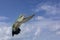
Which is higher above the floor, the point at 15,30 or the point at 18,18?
the point at 18,18

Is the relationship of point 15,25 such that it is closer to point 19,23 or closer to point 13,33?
point 19,23

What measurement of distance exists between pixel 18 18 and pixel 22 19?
1.99 m

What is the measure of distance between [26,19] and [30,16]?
5.49 feet

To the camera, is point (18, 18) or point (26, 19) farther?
point (18, 18)

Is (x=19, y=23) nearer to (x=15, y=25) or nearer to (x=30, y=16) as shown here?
(x=15, y=25)

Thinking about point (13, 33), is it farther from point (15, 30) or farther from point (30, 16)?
point (30, 16)

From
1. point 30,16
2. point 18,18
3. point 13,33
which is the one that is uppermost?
point 18,18

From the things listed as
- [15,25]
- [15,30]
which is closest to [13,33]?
[15,30]

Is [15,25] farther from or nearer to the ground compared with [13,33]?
farther from the ground

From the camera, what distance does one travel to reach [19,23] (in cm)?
3375

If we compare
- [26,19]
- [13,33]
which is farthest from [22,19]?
[13,33]

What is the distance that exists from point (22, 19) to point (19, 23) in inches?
44.6

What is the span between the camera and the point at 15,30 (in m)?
31.7

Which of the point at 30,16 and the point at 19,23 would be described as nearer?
the point at 30,16
